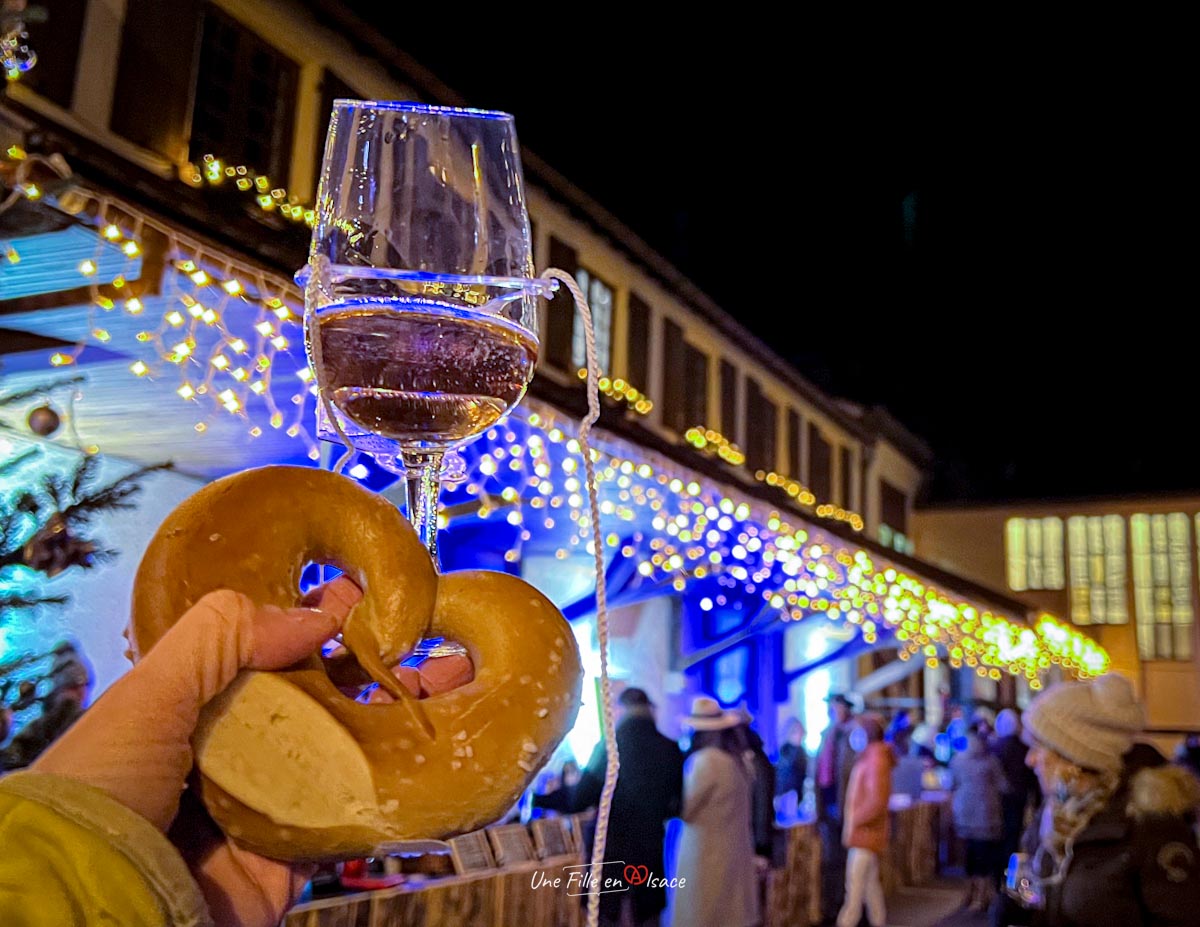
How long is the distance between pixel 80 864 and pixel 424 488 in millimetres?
442

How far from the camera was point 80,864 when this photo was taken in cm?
63

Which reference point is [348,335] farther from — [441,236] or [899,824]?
[899,824]

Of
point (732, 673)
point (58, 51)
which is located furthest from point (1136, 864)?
point (732, 673)

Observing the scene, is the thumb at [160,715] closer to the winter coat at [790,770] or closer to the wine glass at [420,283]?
the wine glass at [420,283]

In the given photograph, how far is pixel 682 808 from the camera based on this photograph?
682cm

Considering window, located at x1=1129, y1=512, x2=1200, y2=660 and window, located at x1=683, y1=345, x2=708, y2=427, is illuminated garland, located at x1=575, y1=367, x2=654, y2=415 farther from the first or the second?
window, located at x1=1129, y1=512, x2=1200, y2=660

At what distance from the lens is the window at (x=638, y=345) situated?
14953mm

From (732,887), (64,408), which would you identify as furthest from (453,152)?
(732,887)

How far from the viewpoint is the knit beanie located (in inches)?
152

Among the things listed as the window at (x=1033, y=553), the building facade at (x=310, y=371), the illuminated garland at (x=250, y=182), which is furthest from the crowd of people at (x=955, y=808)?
the window at (x=1033, y=553)

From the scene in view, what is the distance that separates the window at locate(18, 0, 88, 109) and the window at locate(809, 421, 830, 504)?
664 inches

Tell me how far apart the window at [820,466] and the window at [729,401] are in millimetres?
4048

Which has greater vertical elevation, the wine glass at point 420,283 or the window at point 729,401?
the window at point 729,401

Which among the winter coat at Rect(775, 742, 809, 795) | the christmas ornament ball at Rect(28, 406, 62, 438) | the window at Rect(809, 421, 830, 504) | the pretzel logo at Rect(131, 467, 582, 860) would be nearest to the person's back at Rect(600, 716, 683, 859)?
the christmas ornament ball at Rect(28, 406, 62, 438)
